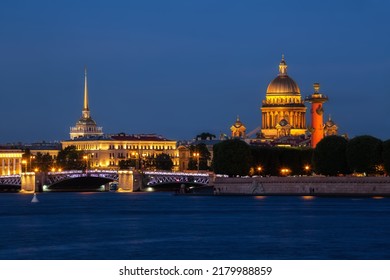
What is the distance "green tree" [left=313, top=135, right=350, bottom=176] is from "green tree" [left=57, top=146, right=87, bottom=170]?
70660 mm

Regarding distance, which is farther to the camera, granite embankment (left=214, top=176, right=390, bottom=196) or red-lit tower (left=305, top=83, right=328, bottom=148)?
red-lit tower (left=305, top=83, right=328, bottom=148)

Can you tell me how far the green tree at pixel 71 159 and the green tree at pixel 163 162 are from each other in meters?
A: 8.39

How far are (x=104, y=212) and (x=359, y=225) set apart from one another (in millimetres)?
20969

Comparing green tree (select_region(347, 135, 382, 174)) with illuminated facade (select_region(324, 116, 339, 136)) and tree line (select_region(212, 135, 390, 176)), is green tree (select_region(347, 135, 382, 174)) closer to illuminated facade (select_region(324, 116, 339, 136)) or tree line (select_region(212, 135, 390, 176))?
tree line (select_region(212, 135, 390, 176))

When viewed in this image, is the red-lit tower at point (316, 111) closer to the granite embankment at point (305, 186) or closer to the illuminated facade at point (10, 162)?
the granite embankment at point (305, 186)

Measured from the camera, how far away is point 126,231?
67.9 metres

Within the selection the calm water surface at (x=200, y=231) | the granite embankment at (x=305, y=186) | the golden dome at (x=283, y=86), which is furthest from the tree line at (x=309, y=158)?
the golden dome at (x=283, y=86)

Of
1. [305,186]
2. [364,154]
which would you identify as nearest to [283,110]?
[305,186]

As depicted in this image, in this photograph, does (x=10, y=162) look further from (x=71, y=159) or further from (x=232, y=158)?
(x=232, y=158)

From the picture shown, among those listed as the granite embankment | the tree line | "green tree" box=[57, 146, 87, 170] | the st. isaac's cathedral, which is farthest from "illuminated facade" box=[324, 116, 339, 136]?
the granite embankment

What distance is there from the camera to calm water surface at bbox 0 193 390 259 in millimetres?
56469

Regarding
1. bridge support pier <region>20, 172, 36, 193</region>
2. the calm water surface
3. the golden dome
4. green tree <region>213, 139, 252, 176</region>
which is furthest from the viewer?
the golden dome

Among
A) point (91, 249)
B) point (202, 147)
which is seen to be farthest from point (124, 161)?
point (91, 249)

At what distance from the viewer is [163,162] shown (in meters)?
185
